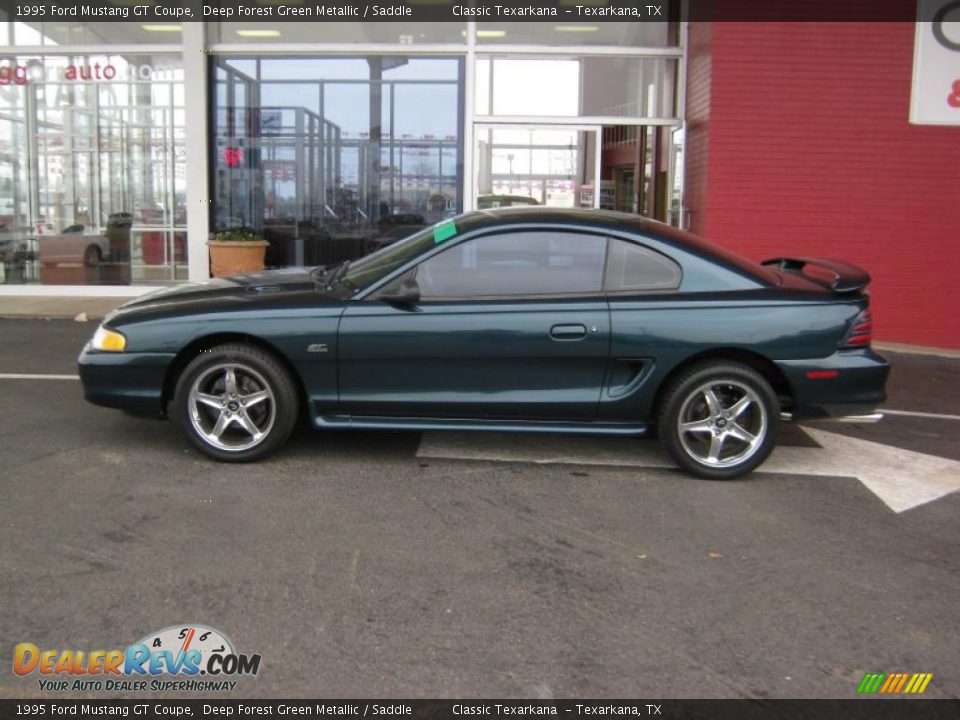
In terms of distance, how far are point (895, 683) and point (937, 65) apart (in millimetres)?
8318

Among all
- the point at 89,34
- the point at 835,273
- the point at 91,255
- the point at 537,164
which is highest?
the point at 89,34

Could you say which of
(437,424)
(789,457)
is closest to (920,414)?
(789,457)

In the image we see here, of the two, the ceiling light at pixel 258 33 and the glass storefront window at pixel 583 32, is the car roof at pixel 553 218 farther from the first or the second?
the ceiling light at pixel 258 33

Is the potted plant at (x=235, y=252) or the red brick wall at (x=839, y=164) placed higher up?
the red brick wall at (x=839, y=164)

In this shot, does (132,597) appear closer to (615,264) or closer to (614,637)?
(614,637)

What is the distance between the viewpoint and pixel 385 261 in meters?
5.53

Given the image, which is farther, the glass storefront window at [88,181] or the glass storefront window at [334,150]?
the glass storefront window at [88,181]

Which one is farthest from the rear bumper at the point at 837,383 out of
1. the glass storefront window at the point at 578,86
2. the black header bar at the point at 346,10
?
the glass storefront window at the point at 578,86

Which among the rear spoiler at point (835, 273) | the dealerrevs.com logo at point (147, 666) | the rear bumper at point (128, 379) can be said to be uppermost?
the rear spoiler at point (835, 273)

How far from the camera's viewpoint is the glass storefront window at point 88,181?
43.6 ft

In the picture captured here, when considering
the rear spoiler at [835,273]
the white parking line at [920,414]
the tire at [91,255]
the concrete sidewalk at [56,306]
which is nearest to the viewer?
the rear spoiler at [835,273]

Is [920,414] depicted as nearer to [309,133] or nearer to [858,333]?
[858,333]

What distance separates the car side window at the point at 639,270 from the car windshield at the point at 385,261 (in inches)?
41.2
